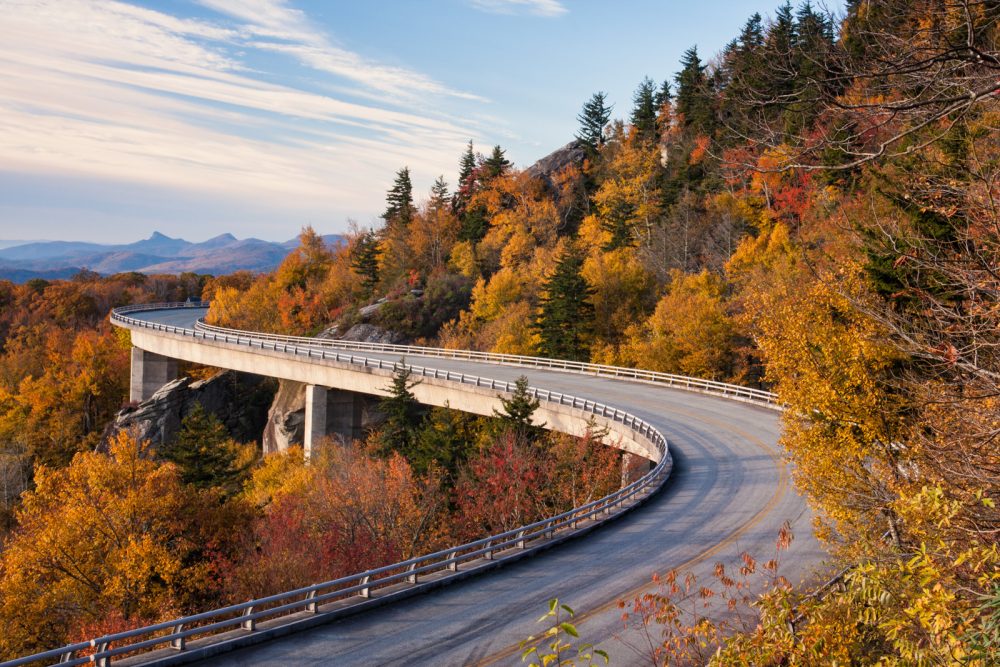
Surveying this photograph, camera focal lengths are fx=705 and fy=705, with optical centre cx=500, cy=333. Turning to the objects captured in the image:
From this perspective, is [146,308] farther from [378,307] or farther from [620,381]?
[620,381]

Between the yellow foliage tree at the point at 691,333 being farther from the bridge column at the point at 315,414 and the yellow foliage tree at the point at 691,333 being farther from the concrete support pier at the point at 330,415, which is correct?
the bridge column at the point at 315,414

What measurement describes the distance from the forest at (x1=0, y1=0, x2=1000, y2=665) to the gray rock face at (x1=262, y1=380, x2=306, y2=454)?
253 centimetres

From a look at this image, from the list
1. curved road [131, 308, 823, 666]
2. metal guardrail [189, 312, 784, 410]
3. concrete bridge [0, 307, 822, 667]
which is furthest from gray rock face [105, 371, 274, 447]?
curved road [131, 308, 823, 666]

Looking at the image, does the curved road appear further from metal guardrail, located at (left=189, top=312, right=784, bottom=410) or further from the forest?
metal guardrail, located at (left=189, top=312, right=784, bottom=410)

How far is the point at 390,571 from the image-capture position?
20.1 metres

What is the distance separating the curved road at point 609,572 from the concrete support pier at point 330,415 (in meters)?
31.0

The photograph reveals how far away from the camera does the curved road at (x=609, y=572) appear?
12562 millimetres

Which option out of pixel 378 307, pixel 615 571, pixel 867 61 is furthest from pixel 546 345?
pixel 867 61

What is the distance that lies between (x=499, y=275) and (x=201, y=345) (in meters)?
28.5

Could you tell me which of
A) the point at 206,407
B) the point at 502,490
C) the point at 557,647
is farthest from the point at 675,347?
the point at 557,647

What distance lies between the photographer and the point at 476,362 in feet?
183

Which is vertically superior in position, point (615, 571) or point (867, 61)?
point (867, 61)

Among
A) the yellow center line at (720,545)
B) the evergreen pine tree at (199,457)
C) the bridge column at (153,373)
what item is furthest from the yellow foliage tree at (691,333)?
the bridge column at (153,373)

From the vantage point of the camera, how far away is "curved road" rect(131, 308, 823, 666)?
12562 mm
